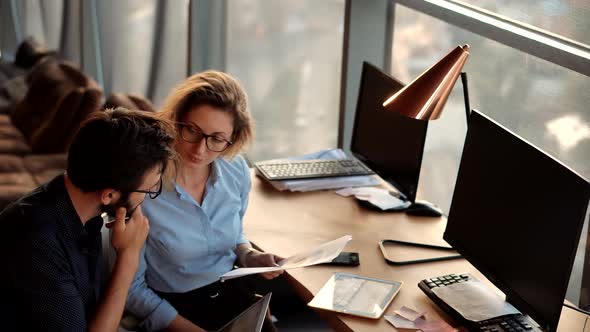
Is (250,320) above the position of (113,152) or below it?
below

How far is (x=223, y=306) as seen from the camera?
9.45ft

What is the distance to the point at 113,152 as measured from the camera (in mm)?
2172

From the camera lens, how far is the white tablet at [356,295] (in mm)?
2471

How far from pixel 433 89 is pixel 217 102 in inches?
26.9

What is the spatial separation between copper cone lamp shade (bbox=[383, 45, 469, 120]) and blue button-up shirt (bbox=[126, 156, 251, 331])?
67 cm

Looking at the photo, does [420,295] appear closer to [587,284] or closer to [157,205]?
[587,284]

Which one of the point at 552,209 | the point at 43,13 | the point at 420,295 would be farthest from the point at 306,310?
the point at 43,13

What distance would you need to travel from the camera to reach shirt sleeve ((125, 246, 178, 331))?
2.69 m

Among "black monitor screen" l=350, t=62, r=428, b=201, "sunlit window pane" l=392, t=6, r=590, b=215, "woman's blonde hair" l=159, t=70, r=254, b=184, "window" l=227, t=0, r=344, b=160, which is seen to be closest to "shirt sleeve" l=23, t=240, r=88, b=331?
"woman's blonde hair" l=159, t=70, r=254, b=184

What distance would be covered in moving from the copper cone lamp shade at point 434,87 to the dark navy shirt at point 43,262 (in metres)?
1.04

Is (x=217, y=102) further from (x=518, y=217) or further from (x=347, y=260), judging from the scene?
(x=518, y=217)

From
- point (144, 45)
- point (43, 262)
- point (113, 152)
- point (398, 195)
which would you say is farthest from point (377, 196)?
point (144, 45)

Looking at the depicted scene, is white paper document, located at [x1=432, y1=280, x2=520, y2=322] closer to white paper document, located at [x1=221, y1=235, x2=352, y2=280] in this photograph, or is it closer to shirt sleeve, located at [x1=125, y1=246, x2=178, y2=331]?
white paper document, located at [x1=221, y1=235, x2=352, y2=280]

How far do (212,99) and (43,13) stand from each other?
19.7 ft
